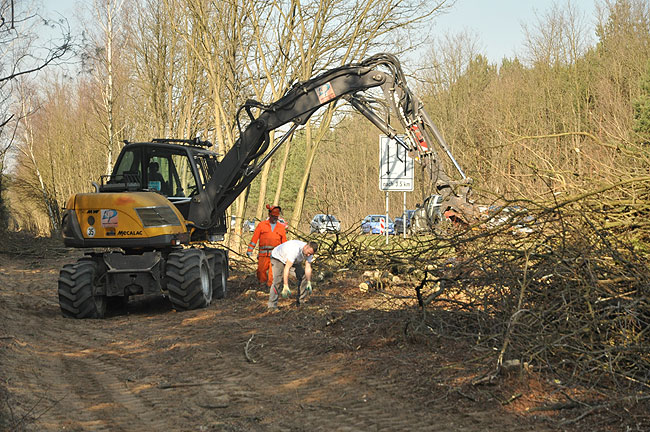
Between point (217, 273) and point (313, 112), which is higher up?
point (313, 112)

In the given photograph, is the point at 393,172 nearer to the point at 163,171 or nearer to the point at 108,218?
the point at 163,171

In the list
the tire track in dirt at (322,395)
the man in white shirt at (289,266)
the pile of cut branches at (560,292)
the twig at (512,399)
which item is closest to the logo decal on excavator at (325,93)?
the man in white shirt at (289,266)

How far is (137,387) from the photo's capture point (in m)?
7.33

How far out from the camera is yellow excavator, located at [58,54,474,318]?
11.9m

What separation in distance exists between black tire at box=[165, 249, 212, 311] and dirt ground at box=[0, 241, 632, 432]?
220mm

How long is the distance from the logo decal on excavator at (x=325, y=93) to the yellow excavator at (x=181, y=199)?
0.06ft

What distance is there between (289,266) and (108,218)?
3.03m

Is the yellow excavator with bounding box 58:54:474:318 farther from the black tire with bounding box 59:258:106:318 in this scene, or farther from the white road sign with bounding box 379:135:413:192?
the white road sign with bounding box 379:135:413:192

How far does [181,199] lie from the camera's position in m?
13.6

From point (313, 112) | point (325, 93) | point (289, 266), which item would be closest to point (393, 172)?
point (313, 112)

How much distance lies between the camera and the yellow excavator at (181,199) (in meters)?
11.9

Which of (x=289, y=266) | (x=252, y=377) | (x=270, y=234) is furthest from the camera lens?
(x=270, y=234)

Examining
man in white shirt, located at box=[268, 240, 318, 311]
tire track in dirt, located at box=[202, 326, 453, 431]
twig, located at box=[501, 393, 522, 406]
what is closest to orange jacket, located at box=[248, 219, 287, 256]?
man in white shirt, located at box=[268, 240, 318, 311]

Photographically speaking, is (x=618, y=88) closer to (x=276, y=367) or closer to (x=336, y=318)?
(x=336, y=318)
